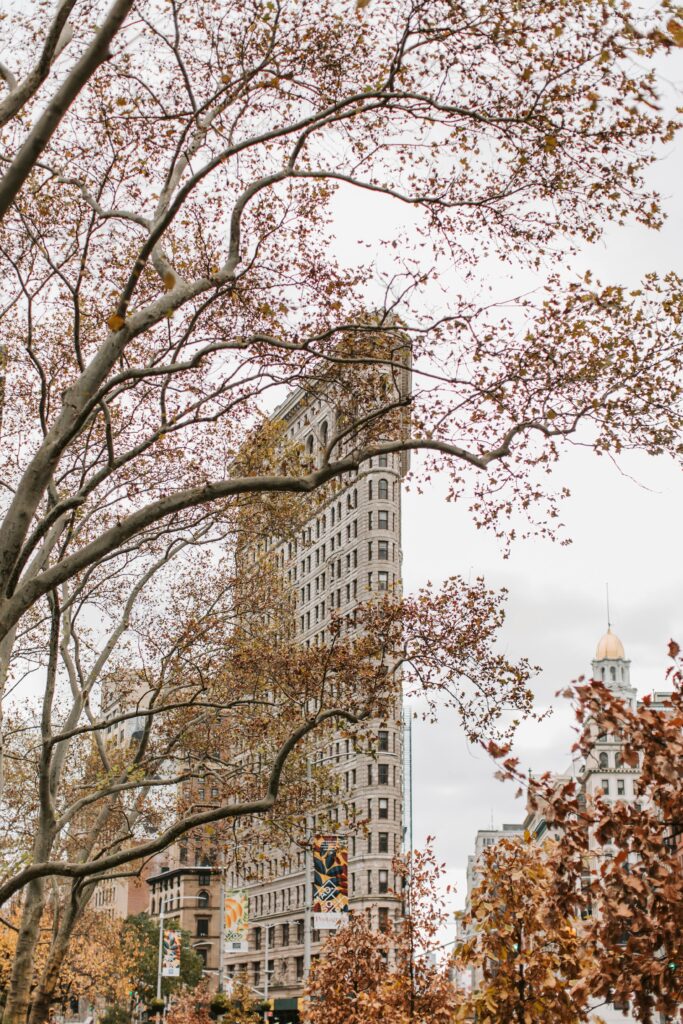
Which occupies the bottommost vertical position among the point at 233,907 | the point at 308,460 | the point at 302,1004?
the point at 302,1004

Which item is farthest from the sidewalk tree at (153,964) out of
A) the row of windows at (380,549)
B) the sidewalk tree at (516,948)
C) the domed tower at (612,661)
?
the domed tower at (612,661)

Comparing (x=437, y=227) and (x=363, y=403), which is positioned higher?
(x=437, y=227)

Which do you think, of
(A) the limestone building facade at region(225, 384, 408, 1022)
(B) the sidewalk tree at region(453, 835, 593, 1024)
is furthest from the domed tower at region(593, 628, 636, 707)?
(B) the sidewalk tree at region(453, 835, 593, 1024)

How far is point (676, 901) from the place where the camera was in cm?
879

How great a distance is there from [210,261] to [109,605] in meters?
11.8

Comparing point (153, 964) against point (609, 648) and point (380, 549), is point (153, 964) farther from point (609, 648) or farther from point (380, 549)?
point (609, 648)

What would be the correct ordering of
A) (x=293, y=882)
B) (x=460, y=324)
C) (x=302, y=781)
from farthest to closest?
(x=293, y=882) < (x=302, y=781) < (x=460, y=324)

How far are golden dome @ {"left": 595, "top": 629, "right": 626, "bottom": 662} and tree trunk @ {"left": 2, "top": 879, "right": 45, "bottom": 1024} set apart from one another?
177155 millimetres

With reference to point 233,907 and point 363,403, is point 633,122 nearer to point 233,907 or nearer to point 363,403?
point 363,403

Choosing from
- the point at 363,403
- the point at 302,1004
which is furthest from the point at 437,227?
the point at 302,1004

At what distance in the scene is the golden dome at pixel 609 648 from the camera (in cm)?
19138

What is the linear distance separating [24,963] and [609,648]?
178368mm

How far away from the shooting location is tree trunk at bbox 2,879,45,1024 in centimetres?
1892

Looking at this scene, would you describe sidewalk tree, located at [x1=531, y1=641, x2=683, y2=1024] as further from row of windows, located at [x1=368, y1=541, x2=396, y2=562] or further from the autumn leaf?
row of windows, located at [x1=368, y1=541, x2=396, y2=562]
